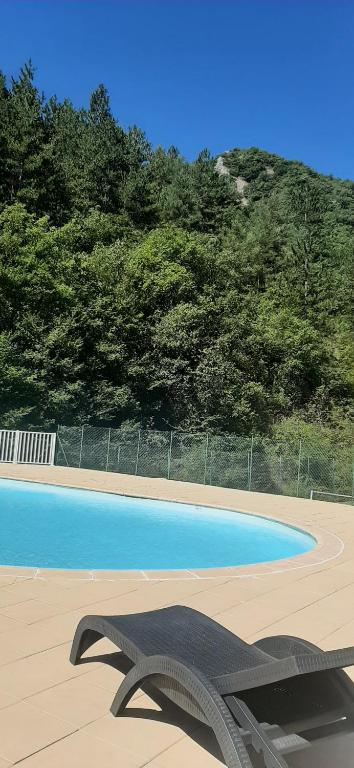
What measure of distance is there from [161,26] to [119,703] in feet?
72.5

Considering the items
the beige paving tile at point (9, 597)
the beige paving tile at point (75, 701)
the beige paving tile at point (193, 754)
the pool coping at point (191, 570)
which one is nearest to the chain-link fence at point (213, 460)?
the pool coping at point (191, 570)

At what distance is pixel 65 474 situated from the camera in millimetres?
14852

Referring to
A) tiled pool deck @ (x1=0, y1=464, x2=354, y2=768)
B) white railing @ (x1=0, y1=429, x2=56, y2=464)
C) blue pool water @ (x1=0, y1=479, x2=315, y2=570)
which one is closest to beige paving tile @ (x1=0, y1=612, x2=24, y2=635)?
tiled pool deck @ (x1=0, y1=464, x2=354, y2=768)

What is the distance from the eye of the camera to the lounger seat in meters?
2.01

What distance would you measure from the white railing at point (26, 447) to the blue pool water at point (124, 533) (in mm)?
3894

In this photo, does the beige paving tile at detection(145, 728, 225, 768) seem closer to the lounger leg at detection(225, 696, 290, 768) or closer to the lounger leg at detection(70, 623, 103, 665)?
the lounger leg at detection(225, 696, 290, 768)

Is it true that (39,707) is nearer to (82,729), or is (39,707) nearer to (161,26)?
(82,729)

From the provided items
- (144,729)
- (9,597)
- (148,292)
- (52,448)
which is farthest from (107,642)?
(148,292)

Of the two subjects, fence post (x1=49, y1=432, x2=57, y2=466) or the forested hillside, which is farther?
the forested hillside

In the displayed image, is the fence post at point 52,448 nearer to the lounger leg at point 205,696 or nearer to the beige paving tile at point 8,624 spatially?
the beige paving tile at point 8,624

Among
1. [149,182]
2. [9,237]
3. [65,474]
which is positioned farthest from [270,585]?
[149,182]

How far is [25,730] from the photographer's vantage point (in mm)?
2479

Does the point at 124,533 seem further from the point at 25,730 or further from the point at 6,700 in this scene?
the point at 25,730

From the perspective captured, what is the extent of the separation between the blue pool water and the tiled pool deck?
1.46 m
